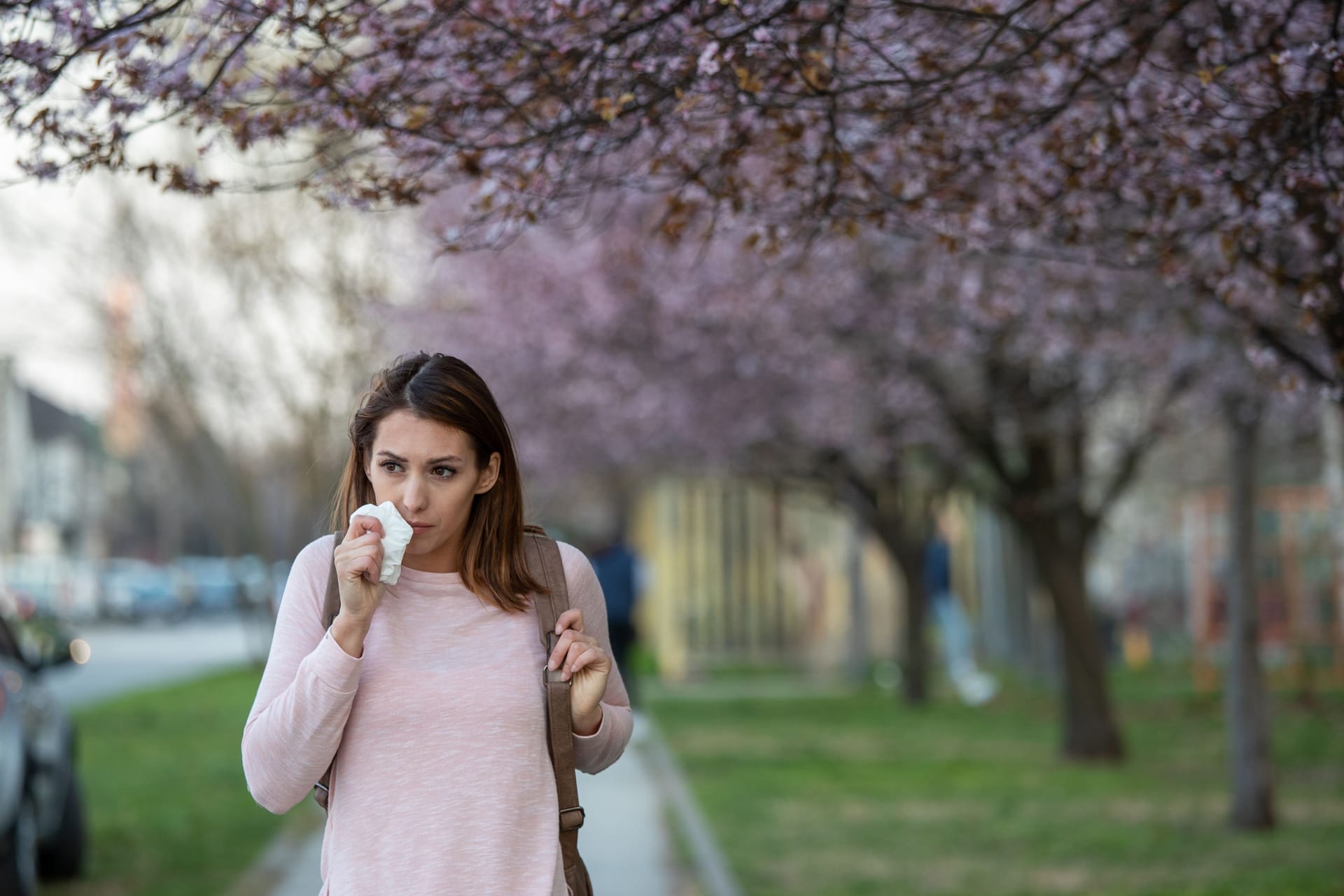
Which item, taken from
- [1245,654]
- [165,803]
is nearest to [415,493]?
[1245,654]

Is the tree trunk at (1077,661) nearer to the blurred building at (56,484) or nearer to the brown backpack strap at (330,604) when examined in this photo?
the brown backpack strap at (330,604)

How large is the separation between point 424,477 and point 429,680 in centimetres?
33

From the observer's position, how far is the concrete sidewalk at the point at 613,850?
9.26 metres

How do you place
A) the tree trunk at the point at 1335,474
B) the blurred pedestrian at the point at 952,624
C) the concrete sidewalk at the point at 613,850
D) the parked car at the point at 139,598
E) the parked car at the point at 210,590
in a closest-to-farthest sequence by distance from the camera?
1. the concrete sidewalk at the point at 613,850
2. the tree trunk at the point at 1335,474
3. the blurred pedestrian at the point at 952,624
4. the parked car at the point at 139,598
5. the parked car at the point at 210,590

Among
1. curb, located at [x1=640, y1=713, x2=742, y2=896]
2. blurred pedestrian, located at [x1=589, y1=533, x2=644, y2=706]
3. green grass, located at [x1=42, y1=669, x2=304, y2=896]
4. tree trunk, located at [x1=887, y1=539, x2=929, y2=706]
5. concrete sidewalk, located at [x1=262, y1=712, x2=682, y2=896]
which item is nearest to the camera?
curb, located at [x1=640, y1=713, x2=742, y2=896]

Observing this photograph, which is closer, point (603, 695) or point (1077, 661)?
point (603, 695)

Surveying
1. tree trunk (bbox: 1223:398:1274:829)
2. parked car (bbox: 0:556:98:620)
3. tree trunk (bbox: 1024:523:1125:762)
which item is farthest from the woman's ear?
parked car (bbox: 0:556:98:620)

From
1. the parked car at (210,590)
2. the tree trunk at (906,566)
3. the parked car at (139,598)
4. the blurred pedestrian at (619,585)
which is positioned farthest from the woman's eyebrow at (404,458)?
the parked car at (210,590)

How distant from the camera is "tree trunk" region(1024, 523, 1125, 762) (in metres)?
14.2

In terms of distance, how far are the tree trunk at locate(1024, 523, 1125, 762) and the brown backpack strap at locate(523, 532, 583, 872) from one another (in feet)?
37.7

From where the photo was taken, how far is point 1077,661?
562 inches

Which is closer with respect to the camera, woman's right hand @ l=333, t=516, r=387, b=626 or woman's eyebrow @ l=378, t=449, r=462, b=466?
woman's right hand @ l=333, t=516, r=387, b=626

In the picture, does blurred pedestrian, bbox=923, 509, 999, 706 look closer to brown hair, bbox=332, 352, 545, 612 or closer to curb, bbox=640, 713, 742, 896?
curb, bbox=640, 713, 742, 896

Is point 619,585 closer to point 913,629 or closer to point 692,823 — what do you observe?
point 913,629
